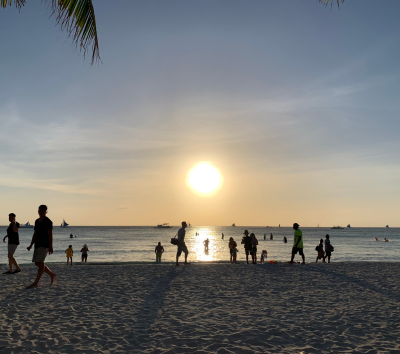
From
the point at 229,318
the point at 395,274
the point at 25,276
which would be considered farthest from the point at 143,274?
the point at 395,274

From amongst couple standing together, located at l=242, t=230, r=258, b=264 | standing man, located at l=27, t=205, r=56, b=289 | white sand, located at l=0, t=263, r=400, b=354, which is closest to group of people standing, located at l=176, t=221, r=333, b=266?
couple standing together, located at l=242, t=230, r=258, b=264

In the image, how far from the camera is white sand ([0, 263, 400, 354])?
487 cm

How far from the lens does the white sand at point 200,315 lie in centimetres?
487

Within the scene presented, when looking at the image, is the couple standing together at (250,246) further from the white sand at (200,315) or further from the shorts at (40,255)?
the shorts at (40,255)

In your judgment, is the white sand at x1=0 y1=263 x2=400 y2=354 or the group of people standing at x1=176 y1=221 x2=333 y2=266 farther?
the group of people standing at x1=176 y1=221 x2=333 y2=266

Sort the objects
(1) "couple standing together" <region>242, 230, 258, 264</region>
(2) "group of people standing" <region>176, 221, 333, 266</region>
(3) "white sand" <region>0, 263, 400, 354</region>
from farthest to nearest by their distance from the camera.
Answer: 1. (1) "couple standing together" <region>242, 230, 258, 264</region>
2. (2) "group of people standing" <region>176, 221, 333, 266</region>
3. (3) "white sand" <region>0, 263, 400, 354</region>

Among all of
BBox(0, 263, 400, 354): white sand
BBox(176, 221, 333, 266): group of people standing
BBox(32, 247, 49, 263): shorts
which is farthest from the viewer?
BBox(176, 221, 333, 266): group of people standing

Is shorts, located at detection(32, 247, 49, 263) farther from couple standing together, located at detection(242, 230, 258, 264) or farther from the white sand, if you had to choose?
couple standing together, located at detection(242, 230, 258, 264)

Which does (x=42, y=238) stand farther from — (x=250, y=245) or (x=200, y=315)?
(x=250, y=245)

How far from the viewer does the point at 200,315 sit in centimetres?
659

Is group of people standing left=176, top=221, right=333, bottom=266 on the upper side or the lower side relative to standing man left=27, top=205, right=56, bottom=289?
lower

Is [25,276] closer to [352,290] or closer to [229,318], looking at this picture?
[229,318]

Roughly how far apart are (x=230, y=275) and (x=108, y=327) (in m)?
7.39

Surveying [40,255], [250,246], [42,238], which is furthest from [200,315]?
[250,246]
